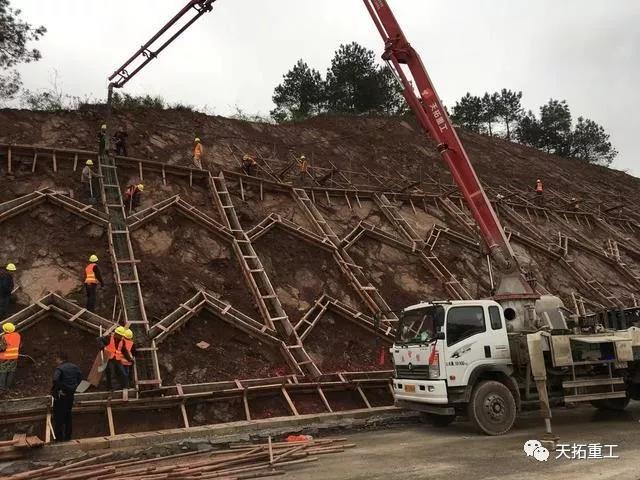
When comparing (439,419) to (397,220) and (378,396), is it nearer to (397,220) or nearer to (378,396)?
(378,396)

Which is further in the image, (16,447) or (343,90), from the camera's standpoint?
(343,90)

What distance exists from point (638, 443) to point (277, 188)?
14.6 metres

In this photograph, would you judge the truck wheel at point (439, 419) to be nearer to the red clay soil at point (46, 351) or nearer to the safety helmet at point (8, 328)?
the red clay soil at point (46, 351)

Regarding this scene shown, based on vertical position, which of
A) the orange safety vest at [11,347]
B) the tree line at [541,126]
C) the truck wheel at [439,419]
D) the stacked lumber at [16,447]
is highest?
the tree line at [541,126]

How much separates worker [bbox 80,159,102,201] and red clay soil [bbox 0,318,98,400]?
5406 mm

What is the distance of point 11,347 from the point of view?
32.8 feet

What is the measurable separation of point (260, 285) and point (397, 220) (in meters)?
8.42

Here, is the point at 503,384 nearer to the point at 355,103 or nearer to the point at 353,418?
the point at 353,418

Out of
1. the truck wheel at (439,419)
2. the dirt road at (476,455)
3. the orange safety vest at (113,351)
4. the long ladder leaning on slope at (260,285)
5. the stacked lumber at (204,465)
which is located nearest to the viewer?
the dirt road at (476,455)

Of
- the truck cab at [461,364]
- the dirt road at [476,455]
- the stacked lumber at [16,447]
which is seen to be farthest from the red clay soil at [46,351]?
the truck cab at [461,364]

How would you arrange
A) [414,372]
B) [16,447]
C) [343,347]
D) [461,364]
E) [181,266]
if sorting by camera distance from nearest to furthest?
[16,447], [461,364], [414,372], [343,347], [181,266]

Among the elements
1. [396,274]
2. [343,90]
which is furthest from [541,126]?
[396,274]

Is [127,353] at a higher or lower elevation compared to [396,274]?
lower

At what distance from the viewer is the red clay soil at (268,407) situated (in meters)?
11.2
